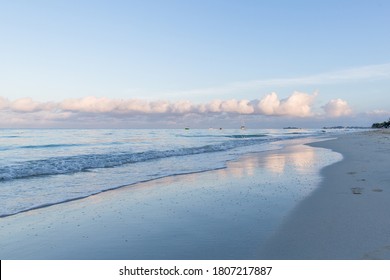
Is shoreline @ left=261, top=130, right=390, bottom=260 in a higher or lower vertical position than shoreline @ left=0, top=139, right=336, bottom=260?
higher

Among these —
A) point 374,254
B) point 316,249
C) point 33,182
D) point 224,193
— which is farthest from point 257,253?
point 33,182

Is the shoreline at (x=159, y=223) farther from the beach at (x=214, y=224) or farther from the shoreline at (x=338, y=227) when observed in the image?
the shoreline at (x=338, y=227)

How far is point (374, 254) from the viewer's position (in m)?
5.34

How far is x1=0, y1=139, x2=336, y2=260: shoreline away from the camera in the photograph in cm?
601

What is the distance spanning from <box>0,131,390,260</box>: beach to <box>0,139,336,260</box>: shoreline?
0.02 metres

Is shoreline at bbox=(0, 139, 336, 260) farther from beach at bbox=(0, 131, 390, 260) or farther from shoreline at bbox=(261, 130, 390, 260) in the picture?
shoreline at bbox=(261, 130, 390, 260)

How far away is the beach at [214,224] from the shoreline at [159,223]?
21 mm

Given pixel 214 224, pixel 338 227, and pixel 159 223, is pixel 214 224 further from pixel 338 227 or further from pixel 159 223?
pixel 338 227

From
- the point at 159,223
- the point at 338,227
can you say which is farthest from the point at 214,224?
the point at 338,227

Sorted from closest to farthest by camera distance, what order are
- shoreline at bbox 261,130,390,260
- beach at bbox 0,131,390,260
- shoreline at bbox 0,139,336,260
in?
shoreline at bbox 261,130,390,260 → beach at bbox 0,131,390,260 → shoreline at bbox 0,139,336,260

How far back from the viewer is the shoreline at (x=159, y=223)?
237 inches

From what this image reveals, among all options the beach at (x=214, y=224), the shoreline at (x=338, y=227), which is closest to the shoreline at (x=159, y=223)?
the beach at (x=214, y=224)

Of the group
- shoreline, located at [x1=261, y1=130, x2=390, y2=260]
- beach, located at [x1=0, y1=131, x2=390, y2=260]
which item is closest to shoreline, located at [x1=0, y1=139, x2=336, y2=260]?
beach, located at [x1=0, y1=131, x2=390, y2=260]
